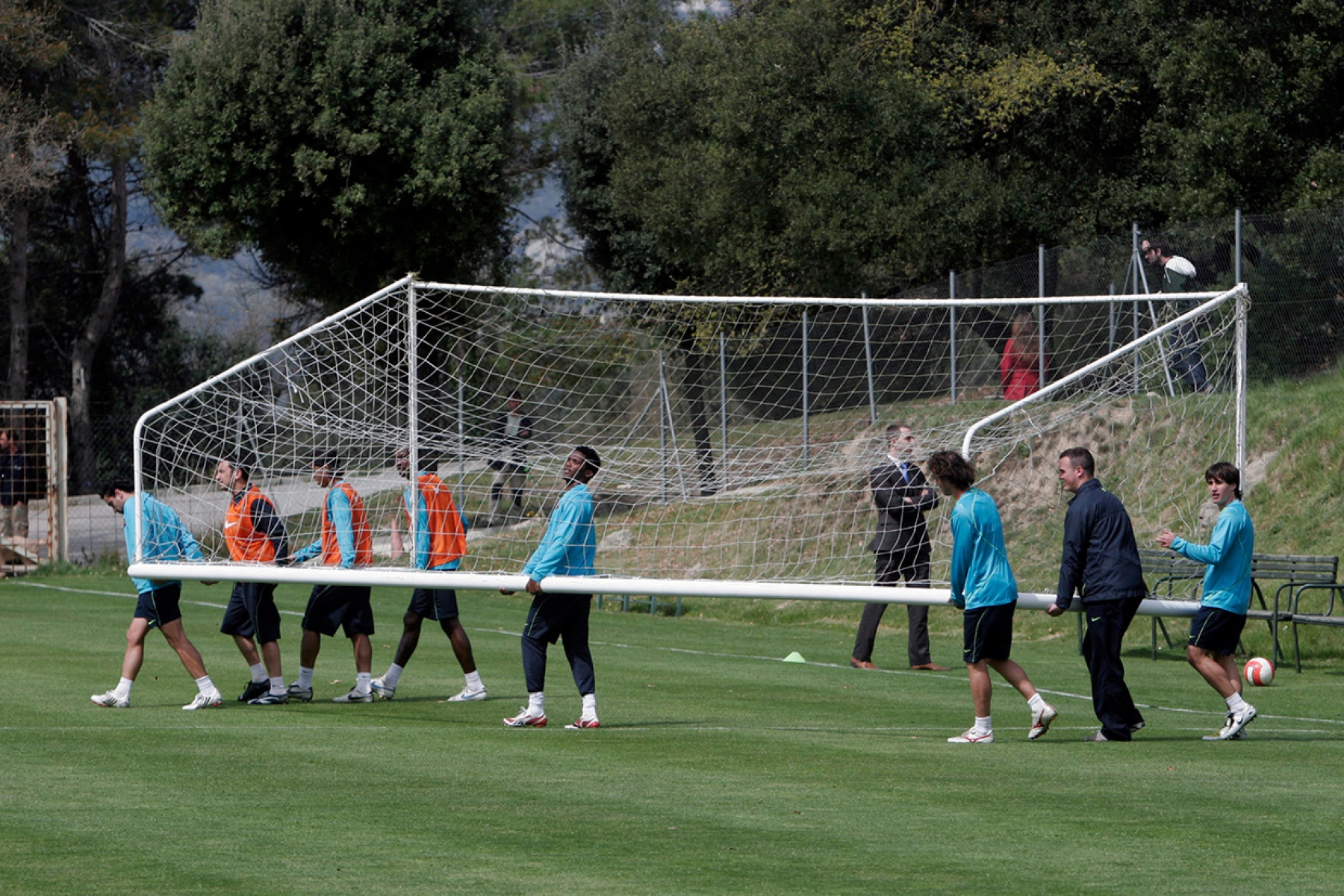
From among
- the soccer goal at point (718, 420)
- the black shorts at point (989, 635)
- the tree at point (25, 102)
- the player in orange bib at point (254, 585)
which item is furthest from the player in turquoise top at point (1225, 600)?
the tree at point (25, 102)

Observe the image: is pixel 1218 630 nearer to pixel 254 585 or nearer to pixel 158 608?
pixel 254 585

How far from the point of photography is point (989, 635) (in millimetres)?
10688

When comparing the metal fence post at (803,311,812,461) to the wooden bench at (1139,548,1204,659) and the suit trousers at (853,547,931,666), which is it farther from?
the wooden bench at (1139,548,1204,659)

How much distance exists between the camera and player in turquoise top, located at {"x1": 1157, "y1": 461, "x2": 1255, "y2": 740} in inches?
437

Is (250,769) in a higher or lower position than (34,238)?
lower

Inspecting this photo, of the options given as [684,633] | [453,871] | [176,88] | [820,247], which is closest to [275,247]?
[176,88]

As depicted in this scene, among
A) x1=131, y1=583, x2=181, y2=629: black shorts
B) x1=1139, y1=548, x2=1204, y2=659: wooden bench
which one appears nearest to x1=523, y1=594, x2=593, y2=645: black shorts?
x1=131, y1=583, x2=181, y2=629: black shorts

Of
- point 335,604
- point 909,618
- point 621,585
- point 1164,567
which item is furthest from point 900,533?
point 335,604

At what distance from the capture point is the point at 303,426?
15766mm

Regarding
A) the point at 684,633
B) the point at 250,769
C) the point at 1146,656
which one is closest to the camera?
the point at 250,769

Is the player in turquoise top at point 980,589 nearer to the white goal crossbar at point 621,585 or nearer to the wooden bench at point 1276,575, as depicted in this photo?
the white goal crossbar at point 621,585

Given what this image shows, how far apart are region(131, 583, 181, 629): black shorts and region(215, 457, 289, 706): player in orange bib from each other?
1.83 feet

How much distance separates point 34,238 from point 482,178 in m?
19.7

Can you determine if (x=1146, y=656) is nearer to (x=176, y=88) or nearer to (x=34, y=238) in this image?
(x=176, y=88)
